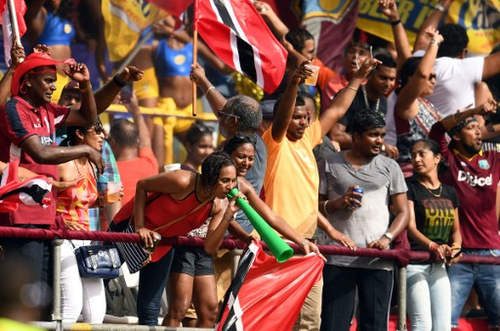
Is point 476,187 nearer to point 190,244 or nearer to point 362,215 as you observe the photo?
point 362,215

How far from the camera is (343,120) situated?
12164 millimetres

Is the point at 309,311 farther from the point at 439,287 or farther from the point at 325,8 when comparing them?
the point at 325,8

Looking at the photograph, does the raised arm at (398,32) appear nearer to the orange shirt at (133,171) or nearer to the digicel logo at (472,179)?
the digicel logo at (472,179)

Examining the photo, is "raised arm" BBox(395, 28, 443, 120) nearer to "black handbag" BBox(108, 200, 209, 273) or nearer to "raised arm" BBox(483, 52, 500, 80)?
"raised arm" BBox(483, 52, 500, 80)

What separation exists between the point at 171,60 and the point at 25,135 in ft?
15.2

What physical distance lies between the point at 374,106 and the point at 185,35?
227 cm

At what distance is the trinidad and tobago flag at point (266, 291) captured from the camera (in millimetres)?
9656

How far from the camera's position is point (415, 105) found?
12.3 metres

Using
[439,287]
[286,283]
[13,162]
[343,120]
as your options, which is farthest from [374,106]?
[13,162]

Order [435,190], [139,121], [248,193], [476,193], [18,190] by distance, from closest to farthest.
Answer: [18,190]
[248,193]
[435,190]
[476,193]
[139,121]

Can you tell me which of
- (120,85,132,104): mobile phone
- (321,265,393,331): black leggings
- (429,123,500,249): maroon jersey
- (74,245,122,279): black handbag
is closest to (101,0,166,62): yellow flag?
(120,85,132,104): mobile phone

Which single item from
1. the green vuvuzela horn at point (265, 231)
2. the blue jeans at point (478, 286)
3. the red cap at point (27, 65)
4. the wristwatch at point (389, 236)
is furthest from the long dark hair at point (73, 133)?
the blue jeans at point (478, 286)

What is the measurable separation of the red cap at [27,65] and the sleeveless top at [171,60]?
421 cm

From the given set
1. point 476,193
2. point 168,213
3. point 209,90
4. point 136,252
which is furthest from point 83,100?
point 476,193
